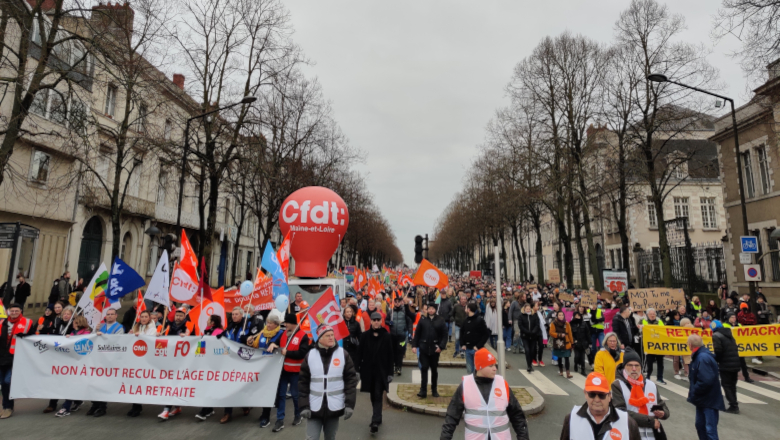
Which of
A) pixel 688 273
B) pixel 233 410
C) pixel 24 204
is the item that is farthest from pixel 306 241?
pixel 688 273

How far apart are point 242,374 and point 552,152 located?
25.5 meters

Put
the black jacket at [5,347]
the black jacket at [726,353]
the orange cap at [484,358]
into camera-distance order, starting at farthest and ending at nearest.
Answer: the black jacket at [726,353] → the black jacket at [5,347] → the orange cap at [484,358]

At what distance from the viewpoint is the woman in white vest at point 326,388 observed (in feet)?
17.1

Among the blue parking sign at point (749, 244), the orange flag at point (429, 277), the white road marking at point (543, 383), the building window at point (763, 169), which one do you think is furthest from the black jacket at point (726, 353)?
the building window at point (763, 169)

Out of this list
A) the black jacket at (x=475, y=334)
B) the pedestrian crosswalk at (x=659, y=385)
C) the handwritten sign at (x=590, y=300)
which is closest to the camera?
the black jacket at (x=475, y=334)

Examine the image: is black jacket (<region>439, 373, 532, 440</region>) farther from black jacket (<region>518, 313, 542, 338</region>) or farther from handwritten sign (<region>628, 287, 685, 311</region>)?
handwritten sign (<region>628, 287, 685, 311</region>)

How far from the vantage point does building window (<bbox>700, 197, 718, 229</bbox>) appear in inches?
1592

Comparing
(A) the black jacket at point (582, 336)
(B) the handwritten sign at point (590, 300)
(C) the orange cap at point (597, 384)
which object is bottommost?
(A) the black jacket at point (582, 336)

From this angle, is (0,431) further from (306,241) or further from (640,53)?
(640,53)

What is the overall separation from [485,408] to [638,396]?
1992 mm

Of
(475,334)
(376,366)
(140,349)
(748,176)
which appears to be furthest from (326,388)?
(748,176)

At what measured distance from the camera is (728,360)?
789 cm

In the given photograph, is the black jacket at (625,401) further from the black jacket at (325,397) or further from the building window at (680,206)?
the building window at (680,206)

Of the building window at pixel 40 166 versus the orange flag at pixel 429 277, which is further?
the building window at pixel 40 166
